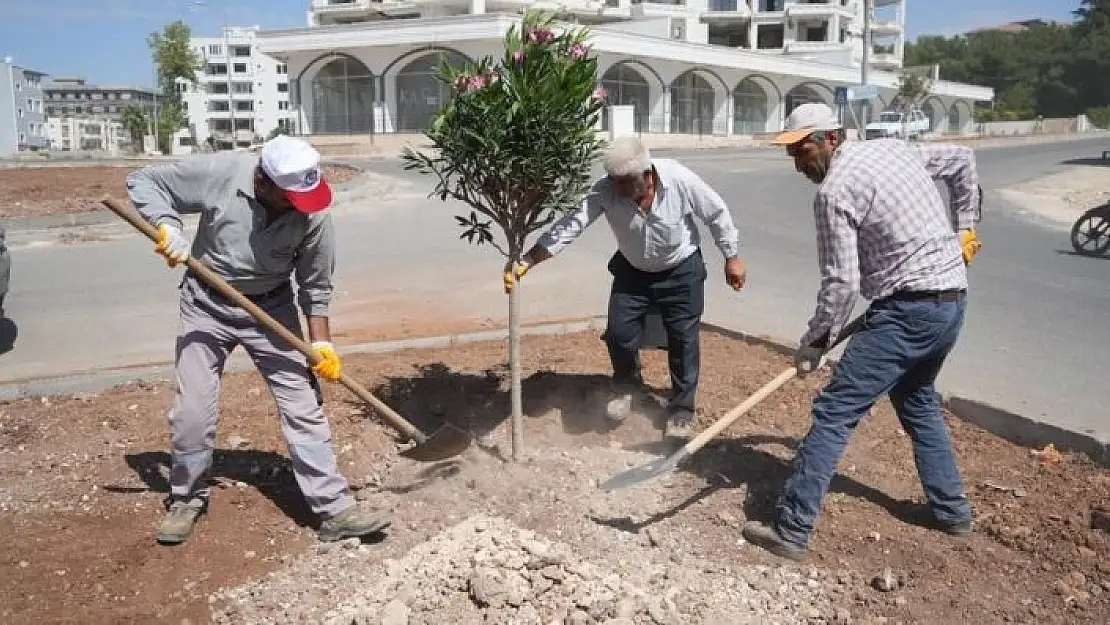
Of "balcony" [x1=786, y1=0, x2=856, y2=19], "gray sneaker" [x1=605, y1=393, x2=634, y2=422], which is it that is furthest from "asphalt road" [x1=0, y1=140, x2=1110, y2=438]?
"balcony" [x1=786, y1=0, x2=856, y2=19]

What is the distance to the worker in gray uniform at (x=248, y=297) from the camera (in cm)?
361

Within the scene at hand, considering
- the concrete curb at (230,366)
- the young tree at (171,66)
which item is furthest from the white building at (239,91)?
the concrete curb at (230,366)

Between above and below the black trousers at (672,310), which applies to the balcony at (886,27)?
above

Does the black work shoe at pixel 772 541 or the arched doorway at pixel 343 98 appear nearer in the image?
the black work shoe at pixel 772 541

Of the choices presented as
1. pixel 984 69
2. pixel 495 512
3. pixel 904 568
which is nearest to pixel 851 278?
pixel 904 568

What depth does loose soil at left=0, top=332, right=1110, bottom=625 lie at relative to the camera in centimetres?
319

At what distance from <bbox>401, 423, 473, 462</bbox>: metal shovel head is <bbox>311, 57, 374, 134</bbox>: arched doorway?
40.5 meters

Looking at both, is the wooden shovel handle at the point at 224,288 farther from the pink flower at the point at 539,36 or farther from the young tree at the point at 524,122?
the pink flower at the point at 539,36

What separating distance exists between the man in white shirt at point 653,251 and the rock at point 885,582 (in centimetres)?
159

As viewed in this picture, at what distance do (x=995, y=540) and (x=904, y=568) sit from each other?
1.66 feet

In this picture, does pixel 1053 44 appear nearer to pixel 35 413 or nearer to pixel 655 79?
pixel 655 79

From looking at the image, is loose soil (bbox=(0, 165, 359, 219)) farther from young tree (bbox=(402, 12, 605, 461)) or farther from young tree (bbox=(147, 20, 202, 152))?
young tree (bbox=(147, 20, 202, 152))

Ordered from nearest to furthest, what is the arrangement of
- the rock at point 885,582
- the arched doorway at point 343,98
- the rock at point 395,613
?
the rock at point 395,613, the rock at point 885,582, the arched doorway at point 343,98

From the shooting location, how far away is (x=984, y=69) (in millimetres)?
78500
